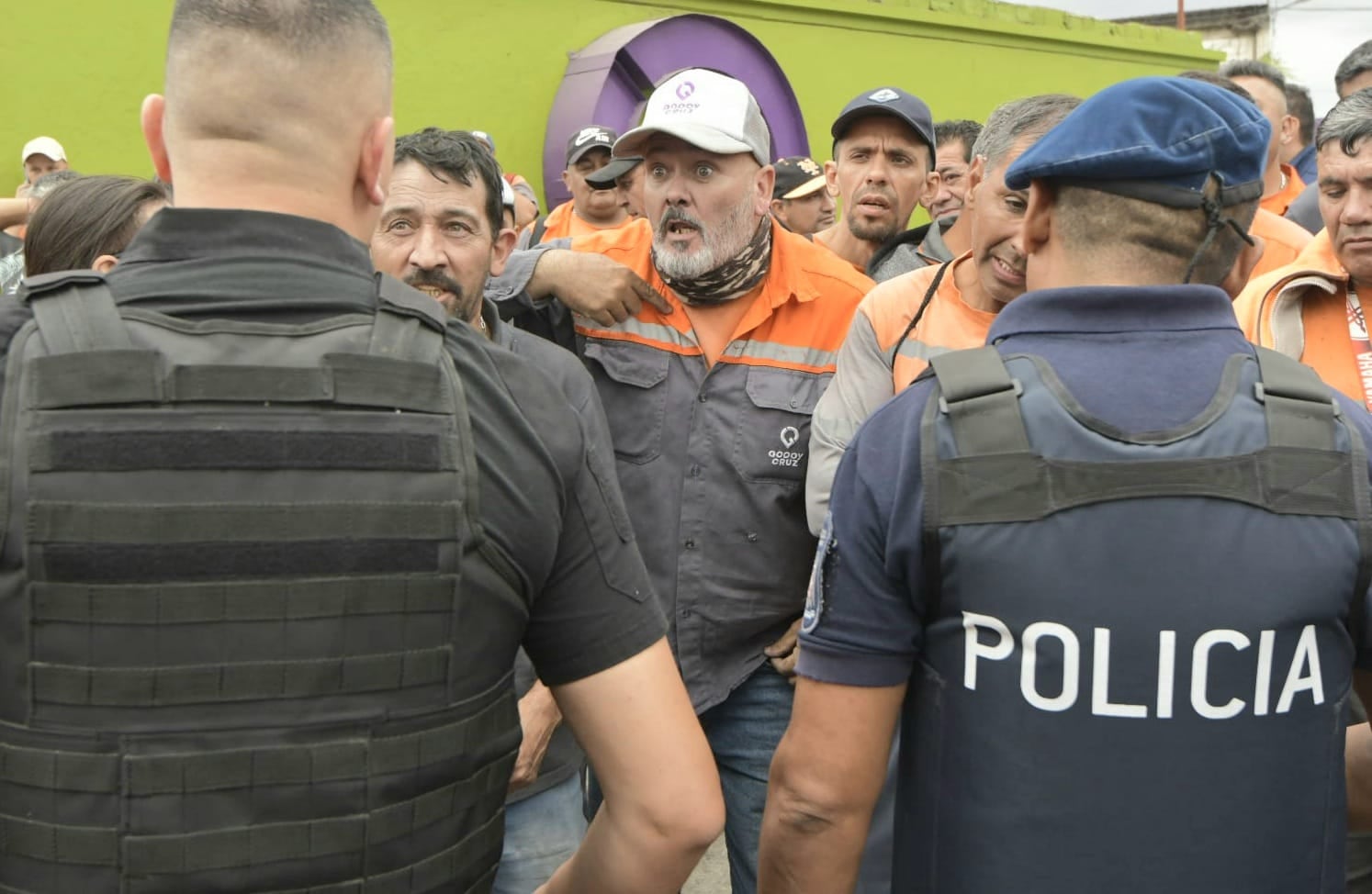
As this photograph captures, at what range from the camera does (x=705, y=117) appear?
3.35 meters

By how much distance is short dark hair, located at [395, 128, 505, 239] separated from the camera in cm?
298

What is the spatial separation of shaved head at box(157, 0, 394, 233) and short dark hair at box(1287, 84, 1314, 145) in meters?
6.66

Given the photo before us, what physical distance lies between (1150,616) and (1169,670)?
0.08 metres

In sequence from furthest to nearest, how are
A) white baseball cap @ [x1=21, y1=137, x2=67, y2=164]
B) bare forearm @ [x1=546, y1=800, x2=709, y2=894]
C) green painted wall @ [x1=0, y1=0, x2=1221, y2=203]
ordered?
green painted wall @ [x1=0, y1=0, x2=1221, y2=203] → white baseball cap @ [x1=21, y1=137, x2=67, y2=164] → bare forearm @ [x1=546, y1=800, x2=709, y2=894]

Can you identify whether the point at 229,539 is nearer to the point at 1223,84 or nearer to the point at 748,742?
the point at 748,742

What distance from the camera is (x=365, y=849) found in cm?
155

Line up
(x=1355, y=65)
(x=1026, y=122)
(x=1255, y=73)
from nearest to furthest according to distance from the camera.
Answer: (x=1026, y=122) < (x=1355, y=65) < (x=1255, y=73)

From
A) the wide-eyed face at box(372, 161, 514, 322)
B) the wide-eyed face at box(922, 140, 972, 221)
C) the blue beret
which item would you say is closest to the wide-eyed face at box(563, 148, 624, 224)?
the wide-eyed face at box(922, 140, 972, 221)

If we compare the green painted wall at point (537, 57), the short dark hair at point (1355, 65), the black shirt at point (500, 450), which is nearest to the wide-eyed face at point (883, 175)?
the short dark hair at point (1355, 65)

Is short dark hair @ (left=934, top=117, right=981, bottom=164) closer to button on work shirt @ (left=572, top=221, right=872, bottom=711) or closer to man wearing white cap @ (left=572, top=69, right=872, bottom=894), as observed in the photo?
man wearing white cap @ (left=572, top=69, right=872, bottom=894)

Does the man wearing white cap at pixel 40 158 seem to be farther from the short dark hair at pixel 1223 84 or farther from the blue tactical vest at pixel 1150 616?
the blue tactical vest at pixel 1150 616

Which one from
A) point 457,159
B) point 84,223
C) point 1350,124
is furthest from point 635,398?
point 1350,124

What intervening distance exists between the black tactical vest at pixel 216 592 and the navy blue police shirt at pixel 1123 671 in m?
0.71

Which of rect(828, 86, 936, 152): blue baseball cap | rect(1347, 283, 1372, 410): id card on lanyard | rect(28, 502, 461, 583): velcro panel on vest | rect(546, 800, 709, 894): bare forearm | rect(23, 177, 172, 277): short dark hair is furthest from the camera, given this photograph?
rect(828, 86, 936, 152): blue baseball cap
